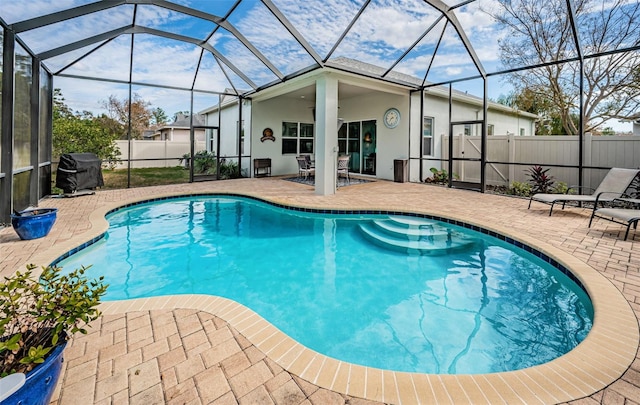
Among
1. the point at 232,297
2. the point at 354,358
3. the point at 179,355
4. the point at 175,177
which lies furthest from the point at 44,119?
the point at 354,358

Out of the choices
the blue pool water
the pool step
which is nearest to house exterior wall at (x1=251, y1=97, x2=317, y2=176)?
the blue pool water

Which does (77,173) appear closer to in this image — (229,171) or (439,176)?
(229,171)

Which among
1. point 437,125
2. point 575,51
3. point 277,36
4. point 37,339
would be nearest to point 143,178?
point 277,36

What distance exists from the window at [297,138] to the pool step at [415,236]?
8249 millimetres

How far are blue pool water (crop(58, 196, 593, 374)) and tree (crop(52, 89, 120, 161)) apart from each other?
19.4 feet

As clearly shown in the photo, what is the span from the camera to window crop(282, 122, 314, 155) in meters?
14.1

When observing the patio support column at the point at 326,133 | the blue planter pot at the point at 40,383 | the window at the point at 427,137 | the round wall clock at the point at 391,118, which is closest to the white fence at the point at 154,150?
the patio support column at the point at 326,133

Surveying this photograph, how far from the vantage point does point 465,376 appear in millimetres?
2021

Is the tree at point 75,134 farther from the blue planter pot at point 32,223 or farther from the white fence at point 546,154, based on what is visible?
the white fence at point 546,154

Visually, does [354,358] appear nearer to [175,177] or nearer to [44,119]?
[44,119]

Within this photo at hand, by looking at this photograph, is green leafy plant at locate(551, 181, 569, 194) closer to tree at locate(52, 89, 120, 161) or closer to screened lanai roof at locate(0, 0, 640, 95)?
screened lanai roof at locate(0, 0, 640, 95)

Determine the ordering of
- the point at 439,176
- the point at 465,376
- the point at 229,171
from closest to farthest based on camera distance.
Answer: the point at 465,376, the point at 439,176, the point at 229,171

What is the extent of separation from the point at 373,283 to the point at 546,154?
8.32 m

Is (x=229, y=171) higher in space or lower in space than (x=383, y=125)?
lower
